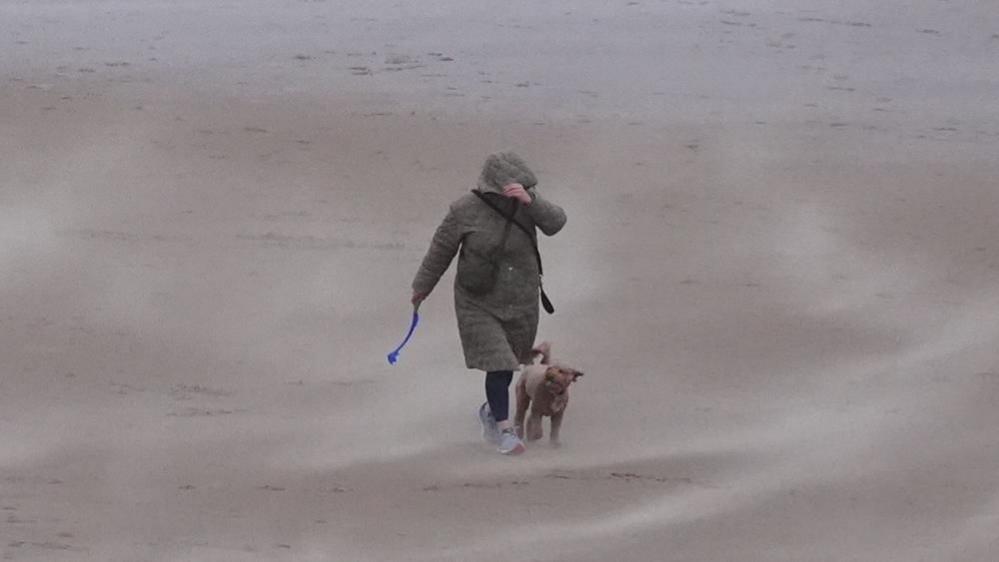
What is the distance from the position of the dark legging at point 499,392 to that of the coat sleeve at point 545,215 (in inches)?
27.1

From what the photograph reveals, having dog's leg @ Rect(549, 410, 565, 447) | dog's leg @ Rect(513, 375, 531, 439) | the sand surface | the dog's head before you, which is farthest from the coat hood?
the sand surface

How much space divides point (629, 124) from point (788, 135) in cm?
120

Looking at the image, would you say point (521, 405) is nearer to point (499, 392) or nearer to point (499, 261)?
point (499, 392)

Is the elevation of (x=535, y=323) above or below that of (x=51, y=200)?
above

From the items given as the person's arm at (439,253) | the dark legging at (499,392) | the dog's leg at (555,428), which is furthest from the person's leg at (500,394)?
the person's arm at (439,253)

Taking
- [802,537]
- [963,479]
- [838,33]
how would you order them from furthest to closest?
[838,33] → [963,479] → [802,537]

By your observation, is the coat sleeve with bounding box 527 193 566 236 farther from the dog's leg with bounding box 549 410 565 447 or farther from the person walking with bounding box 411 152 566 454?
the dog's leg with bounding box 549 410 565 447

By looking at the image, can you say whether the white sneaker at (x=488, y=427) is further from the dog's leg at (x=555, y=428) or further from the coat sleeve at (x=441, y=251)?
the coat sleeve at (x=441, y=251)

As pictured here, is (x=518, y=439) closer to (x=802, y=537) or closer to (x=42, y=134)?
(x=802, y=537)

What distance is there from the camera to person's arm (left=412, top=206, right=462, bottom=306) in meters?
10.5

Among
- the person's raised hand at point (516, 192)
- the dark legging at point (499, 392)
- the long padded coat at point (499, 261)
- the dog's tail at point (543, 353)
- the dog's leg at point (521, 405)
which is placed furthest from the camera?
the dog's tail at point (543, 353)

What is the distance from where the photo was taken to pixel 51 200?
15.5 metres

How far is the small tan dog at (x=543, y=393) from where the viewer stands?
1048 cm

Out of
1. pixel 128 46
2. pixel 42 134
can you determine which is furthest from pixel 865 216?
pixel 128 46
